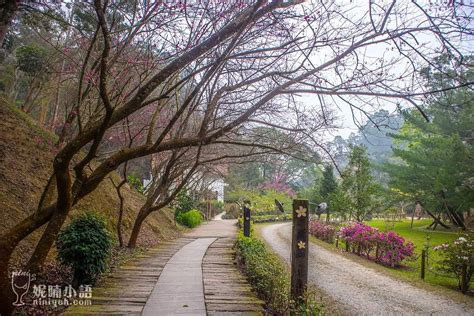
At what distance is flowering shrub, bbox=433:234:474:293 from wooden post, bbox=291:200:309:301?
23.0 ft

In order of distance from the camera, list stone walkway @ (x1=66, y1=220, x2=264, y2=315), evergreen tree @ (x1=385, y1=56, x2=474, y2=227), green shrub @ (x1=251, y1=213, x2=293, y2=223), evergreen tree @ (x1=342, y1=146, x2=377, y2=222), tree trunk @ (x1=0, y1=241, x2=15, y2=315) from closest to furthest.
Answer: tree trunk @ (x1=0, y1=241, x2=15, y2=315), stone walkway @ (x1=66, y1=220, x2=264, y2=315), evergreen tree @ (x1=385, y1=56, x2=474, y2=227), evergreen tree @ (x1=342, y1=146, x2=377, y2=222), green shrub @ (x1=251, y1=213, x2=293, y2=223)

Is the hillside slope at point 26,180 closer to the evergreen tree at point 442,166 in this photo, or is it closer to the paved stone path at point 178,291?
the paved stone path at point 178,291

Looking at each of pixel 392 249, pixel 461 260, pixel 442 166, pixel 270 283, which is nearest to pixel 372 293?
pixel 461 260

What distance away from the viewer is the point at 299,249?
4812 millimetres

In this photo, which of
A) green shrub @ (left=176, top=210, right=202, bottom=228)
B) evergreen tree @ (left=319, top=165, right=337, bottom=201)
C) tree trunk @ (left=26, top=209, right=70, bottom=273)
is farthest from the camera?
evergreen tree @ (left=319, top=165, right=337, bottom=201)

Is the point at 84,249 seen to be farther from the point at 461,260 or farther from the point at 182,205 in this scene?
the point at 182,205

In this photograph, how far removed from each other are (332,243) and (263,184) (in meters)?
19.7

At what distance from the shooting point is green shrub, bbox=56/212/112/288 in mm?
4723

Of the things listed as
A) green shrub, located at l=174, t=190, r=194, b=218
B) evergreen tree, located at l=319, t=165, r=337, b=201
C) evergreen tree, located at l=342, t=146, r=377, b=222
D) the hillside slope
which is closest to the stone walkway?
the hillside slope

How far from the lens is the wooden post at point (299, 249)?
4.74 meters

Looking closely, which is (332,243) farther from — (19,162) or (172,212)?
(19,162)

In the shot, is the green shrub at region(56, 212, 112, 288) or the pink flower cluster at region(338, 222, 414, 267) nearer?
the green shrub at region(56, 212, 112, 288)

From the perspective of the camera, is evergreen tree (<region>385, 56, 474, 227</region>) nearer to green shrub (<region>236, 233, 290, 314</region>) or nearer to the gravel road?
the gravel road

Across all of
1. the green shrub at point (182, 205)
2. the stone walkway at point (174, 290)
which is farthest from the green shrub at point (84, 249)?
the green shrub at point (182, 205)
